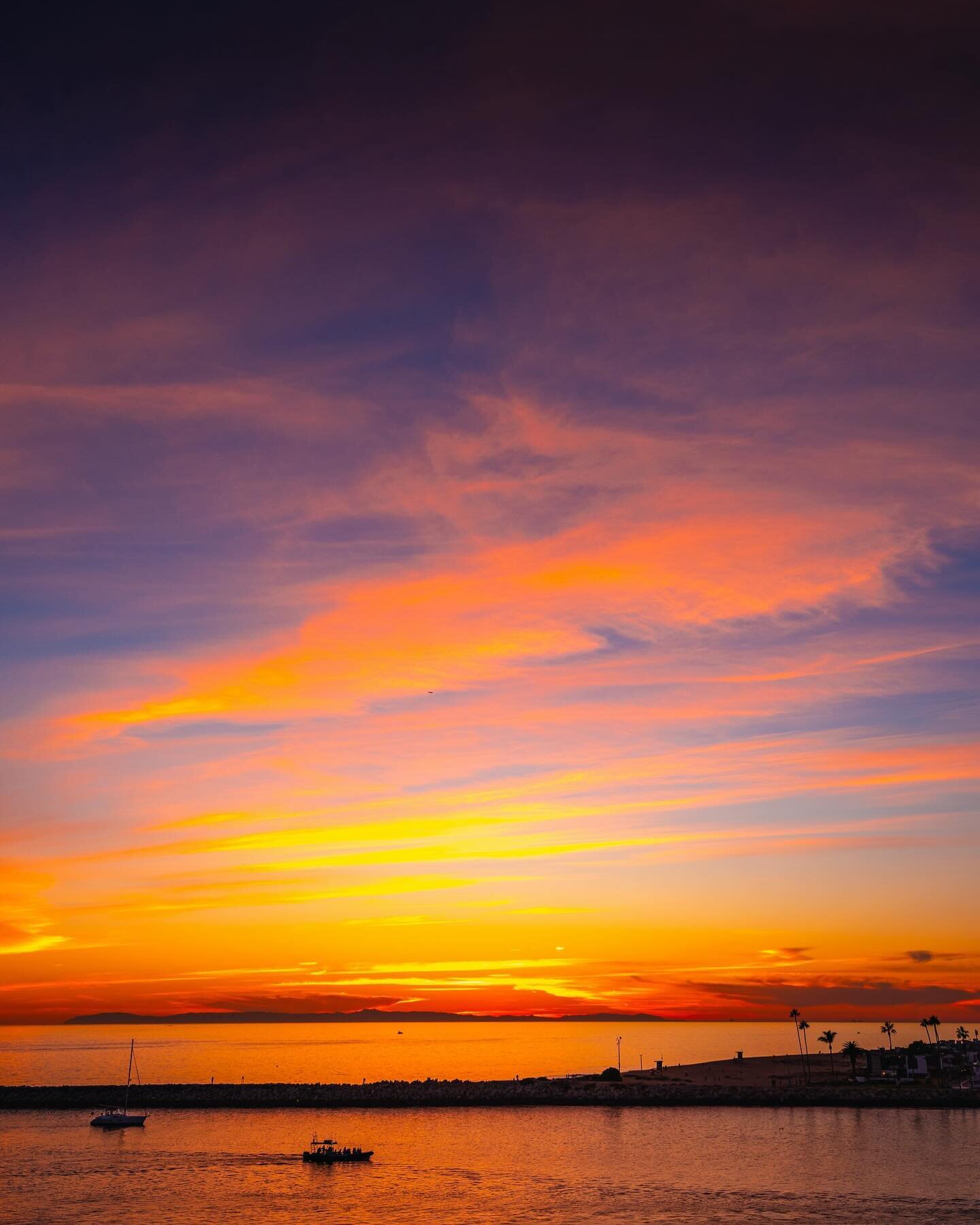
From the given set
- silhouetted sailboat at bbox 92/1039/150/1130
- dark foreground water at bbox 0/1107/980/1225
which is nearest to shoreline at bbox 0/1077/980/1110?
dark foreground water at bbox 0/1107/980/1225

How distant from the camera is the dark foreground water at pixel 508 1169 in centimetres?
8350

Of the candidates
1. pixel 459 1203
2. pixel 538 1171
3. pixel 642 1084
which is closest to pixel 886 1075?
pixel 642 1084

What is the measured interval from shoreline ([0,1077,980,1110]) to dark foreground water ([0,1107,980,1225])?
6162mm

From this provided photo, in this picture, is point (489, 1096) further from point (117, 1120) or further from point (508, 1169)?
point (508, 1169)

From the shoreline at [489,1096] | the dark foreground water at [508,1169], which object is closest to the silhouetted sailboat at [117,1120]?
the dark foreground water at [508,1169]

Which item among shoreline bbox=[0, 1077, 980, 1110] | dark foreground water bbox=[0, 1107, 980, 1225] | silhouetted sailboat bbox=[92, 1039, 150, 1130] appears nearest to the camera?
dark foreground water bbox=[0, 1107, 980, 1225]

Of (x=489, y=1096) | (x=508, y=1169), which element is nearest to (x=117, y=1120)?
(x=489, y=1096)

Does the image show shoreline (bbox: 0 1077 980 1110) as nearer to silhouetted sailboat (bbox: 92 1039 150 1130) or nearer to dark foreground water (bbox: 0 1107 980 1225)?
dark foreground water (bbox: 0 1107 980 1225)

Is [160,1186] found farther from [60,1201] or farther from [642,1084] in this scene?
[642,1084]

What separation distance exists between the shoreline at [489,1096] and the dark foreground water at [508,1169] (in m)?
6.16

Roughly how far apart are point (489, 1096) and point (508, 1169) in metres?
54.5

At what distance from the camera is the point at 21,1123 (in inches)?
5123

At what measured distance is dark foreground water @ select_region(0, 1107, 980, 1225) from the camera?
83.5m

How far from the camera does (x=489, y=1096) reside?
5999 inches
